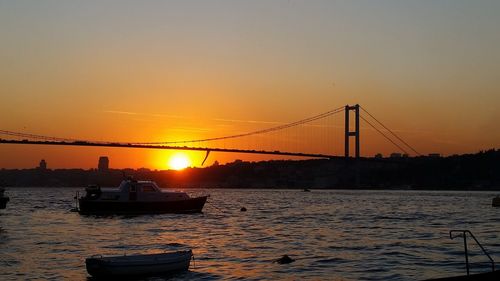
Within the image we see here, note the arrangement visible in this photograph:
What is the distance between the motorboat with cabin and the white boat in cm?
3000

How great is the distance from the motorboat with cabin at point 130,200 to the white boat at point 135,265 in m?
30.0

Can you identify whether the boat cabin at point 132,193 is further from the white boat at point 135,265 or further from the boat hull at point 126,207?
the white boat at point 135,265

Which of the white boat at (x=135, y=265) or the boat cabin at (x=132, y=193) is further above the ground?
the boat cabin at (x=132, y=193)

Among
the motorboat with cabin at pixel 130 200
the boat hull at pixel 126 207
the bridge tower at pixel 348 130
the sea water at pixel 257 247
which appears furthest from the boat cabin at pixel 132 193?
the bridge tower at pixel 348 130

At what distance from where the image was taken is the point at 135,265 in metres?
19.7

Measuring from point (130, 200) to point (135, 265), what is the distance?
102 ft

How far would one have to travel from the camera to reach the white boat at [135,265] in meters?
19.3

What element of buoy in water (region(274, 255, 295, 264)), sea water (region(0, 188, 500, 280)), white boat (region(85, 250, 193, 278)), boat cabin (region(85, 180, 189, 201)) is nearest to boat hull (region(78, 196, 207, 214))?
boat cabin (region(85, 180, 189, 201))

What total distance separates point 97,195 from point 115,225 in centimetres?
880

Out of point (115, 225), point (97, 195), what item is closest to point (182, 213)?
point (97, 195)

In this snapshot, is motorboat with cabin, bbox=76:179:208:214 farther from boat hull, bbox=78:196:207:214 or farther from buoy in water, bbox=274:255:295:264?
buoy in water, bbox=274:255:295:264

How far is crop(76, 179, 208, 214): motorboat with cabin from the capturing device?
5009 centimetres

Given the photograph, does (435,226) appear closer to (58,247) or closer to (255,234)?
(255,234)

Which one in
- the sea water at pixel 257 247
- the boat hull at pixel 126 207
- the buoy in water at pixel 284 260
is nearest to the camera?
the sea water at pixel 257 247
